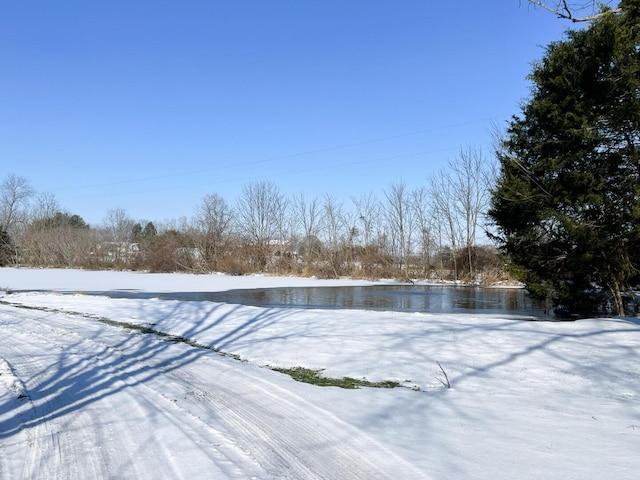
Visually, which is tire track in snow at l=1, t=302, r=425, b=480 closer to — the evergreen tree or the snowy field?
the snowy field

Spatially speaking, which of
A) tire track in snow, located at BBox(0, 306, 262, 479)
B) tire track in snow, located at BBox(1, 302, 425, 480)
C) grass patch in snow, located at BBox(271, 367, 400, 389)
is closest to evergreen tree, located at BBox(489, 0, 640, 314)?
grass patch in snow, located at BBox(271, 367, 400, 389)

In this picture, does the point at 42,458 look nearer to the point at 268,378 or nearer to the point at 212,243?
the point at 268,378

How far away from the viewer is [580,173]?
13.2 m

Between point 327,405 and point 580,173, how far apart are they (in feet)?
38.0

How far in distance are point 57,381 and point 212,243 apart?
45.0 metres

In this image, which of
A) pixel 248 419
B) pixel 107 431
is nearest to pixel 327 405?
pixel 248 419

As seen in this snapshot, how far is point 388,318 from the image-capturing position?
11945 mm

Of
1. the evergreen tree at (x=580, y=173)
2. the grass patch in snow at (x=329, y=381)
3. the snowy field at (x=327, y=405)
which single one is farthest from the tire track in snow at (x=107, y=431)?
the evergreen tree at (x=580, y=173)

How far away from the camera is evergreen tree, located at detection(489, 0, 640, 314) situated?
1244 cm

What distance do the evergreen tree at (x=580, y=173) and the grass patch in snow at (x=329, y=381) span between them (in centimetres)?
897

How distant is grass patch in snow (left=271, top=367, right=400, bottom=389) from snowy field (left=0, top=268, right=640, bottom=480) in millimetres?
198

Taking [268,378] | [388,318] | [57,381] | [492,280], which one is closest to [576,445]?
[268,378]

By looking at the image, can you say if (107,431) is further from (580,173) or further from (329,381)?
(580,173)

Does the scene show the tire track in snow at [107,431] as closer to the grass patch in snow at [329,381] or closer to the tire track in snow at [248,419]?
the tire track in snow at [248,419]
